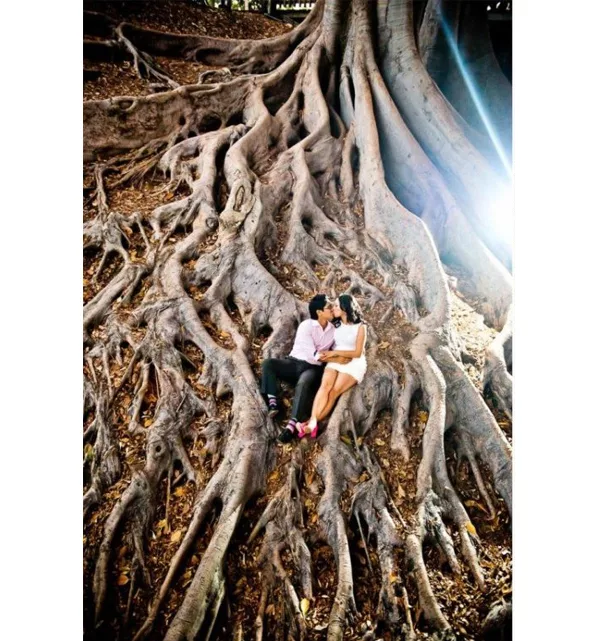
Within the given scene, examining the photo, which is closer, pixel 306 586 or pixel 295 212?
pixel 306 586

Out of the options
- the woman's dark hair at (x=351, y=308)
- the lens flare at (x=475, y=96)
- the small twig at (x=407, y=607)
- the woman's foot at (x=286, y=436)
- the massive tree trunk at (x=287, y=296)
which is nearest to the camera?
the small twig at (x=407, y=607)

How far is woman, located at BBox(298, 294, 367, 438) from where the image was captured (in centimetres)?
234

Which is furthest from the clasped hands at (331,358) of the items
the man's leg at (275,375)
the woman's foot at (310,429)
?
the woman's foot at (310,429)

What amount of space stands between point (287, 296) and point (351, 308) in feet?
1.09

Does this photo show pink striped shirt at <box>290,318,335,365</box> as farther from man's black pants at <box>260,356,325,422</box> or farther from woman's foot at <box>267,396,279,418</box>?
woman's foot at <box>267,396,279,418</box>

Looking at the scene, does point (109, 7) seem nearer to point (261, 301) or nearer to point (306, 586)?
point (261, 301)

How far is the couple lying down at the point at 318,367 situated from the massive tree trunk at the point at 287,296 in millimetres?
63

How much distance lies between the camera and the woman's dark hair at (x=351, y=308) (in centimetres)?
247

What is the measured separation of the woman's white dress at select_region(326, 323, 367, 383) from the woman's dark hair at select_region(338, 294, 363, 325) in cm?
3

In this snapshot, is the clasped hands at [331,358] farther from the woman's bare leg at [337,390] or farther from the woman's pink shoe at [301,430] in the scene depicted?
the woman's pink shoe at [301,430]

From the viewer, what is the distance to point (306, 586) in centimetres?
209
